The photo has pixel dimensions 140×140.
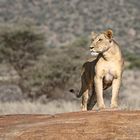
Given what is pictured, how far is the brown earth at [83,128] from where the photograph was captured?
6.97m

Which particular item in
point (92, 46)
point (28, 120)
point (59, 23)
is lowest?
point (59, 23)

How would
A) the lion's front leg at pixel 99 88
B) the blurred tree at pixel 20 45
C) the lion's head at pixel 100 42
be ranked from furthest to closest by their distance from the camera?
the blurred tree at pixel 20 45 < the lion's front leg at pixel 99 88 < the lion's head at pixel 100 42

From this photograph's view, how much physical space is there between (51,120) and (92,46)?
1.43 meters

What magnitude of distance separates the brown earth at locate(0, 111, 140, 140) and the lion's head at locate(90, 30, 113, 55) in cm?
119

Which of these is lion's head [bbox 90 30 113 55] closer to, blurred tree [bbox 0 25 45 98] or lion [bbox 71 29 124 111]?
lion [bbox 71 29 124 111]

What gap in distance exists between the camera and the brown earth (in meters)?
6.97

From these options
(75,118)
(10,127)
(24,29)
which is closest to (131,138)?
(75,118)

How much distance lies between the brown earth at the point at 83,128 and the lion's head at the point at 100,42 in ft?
3.91

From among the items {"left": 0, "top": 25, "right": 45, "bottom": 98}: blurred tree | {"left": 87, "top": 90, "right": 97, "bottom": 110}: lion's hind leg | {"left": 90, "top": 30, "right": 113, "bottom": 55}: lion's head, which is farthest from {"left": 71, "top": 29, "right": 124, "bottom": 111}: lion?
{"left": 0, "top": 25, "right": 45, "bottom": 98}: blurred tree

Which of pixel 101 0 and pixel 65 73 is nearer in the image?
pixel 65 73

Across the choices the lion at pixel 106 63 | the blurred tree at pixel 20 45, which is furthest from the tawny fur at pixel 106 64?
the blurred tree at pixel 20 45

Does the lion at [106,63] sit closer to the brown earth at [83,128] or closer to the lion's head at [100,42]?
the lion's head at [100,42]

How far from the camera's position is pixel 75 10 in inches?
2147

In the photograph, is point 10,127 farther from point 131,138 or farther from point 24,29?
point 24,29
